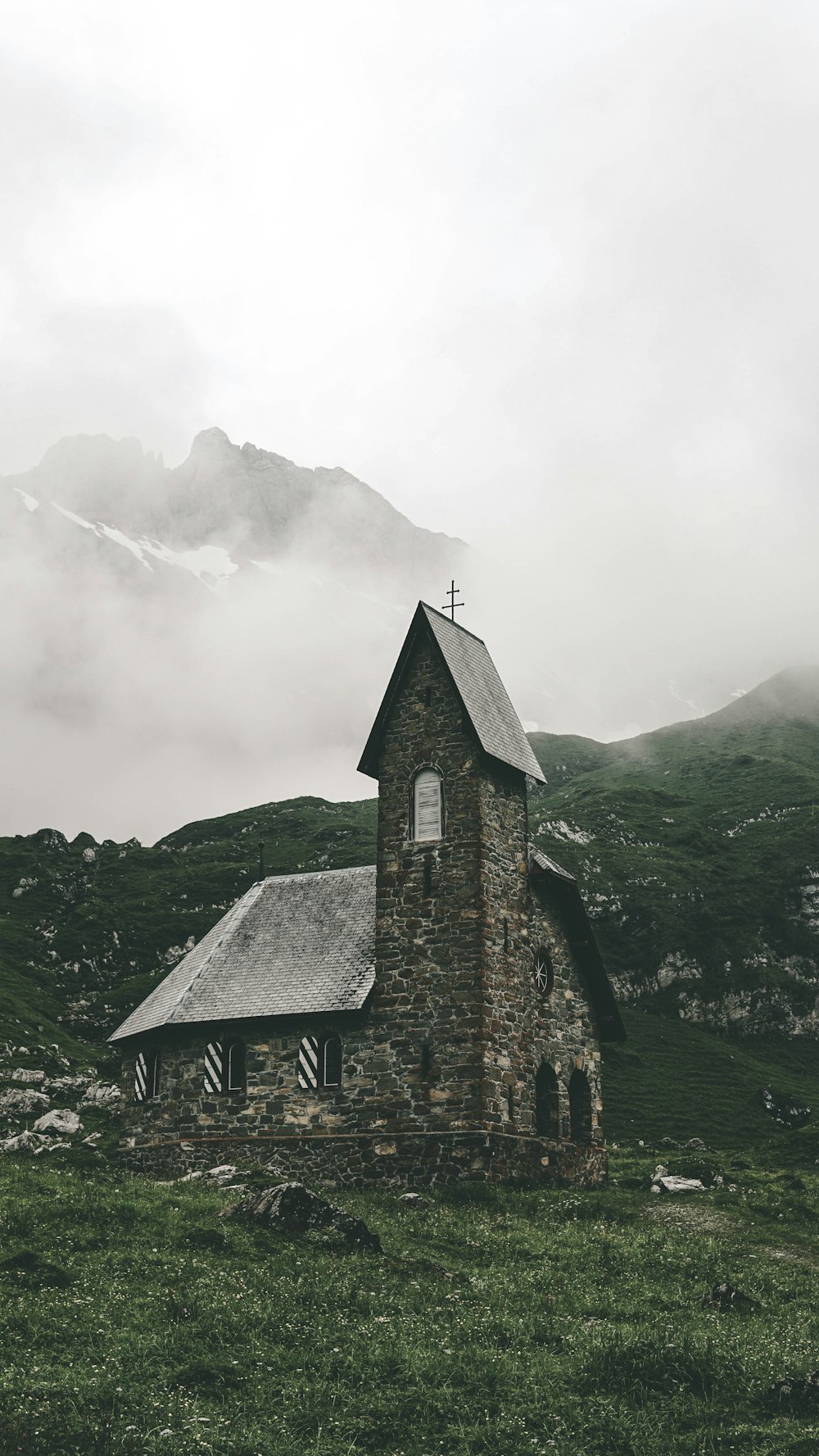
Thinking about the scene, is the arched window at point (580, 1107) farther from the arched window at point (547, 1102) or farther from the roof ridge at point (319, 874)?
the roof ridge at point (319, 874)

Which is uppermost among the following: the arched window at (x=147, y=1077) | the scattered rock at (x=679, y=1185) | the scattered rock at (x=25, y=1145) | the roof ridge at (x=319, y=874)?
the roof ridge at (x=319, y=874)

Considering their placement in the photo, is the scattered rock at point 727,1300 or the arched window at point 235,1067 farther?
the arched window at point 235,1067

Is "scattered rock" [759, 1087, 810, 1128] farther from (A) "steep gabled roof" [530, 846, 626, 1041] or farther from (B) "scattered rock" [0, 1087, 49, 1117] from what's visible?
(B) "scattered rock" [0, 1087, 49, 1117]

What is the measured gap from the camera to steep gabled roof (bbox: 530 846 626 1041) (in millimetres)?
40219

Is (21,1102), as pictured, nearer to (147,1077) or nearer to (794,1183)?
(147,1077)

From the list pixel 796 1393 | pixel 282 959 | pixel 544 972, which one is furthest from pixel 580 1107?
pixel 796 1393

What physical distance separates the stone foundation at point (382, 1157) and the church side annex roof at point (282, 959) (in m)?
3.88

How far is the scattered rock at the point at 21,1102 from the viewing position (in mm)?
58559

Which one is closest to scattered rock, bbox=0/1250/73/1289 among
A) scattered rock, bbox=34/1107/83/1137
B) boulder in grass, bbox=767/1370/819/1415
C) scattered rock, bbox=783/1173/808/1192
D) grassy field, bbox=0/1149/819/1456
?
grassy field, bbox=0/1149/819/1456

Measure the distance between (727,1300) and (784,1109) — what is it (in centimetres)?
7473

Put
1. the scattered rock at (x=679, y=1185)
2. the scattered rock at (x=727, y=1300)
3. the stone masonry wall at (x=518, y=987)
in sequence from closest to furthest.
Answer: the scattered rock at (x=727, y=1300) < the stone masonry wall at (x=518, y=987) < the scattered rock at (x=679, y=1185)

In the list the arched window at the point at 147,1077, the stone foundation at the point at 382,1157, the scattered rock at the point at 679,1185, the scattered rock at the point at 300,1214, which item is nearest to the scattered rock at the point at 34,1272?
the scattered rock at the point at 300,1214

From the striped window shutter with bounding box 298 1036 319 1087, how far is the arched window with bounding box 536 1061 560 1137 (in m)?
7.09

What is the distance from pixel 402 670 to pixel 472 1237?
19.4 m
